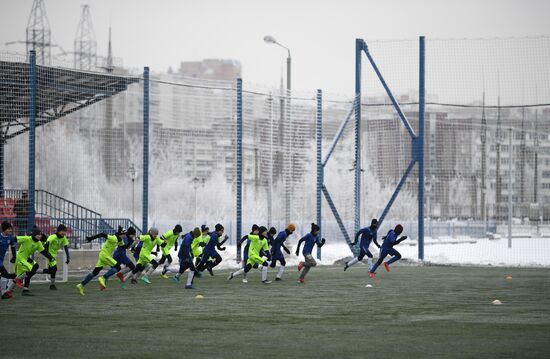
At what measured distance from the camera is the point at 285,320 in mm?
17016

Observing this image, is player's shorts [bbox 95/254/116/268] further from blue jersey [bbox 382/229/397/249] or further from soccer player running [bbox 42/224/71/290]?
blue jersey [bbox 382/229/397/249]

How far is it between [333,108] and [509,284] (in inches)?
590

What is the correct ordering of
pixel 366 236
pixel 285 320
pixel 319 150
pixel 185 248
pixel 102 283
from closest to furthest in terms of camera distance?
1. pixel 285 320
2. pixel 102 283
3. pixel 185 248
4. pixel 366 236
5. pixel 319 150

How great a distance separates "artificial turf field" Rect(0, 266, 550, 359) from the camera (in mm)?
13359

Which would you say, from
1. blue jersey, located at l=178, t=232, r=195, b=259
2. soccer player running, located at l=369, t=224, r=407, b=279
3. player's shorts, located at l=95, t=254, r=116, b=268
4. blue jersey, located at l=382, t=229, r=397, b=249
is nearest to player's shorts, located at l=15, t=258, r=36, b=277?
player's shorts, located at l=95, t=254, r=116, b=268

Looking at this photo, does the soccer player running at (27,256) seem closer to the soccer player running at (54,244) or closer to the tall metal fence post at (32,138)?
the soccer player running at (54,244)

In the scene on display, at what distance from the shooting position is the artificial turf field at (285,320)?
43.8 ft

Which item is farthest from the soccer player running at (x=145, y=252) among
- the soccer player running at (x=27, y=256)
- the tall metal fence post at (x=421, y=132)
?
the tall metal fence post at (x=421, y=132)

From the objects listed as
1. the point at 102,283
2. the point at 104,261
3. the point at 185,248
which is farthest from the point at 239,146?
the point at 102,283

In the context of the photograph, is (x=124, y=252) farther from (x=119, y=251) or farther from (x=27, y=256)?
(x=27, y=256)

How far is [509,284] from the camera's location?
25.4 metres

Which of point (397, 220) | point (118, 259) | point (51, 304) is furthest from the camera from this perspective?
point (397, 220)

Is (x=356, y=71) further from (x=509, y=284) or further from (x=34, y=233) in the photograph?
(x=34, y=233)

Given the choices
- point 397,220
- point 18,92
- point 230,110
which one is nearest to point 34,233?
point 18,92
